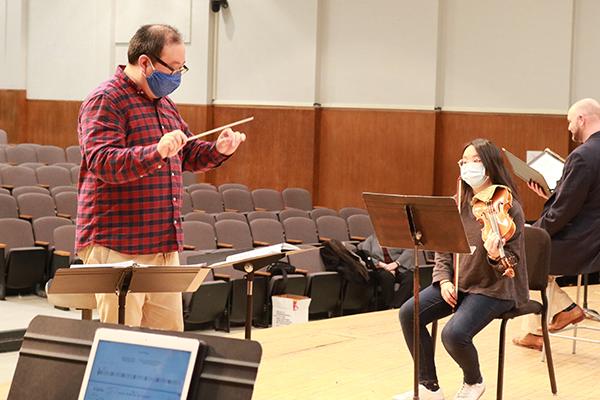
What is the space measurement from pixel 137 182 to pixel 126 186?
4 cm

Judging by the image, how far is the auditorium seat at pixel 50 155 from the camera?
13233 mm

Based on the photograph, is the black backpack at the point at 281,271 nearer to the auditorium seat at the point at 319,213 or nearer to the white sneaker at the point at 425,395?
the auditorium seat at the point at 319,213

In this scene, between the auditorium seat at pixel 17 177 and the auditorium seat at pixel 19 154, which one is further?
the auditorium seat at pixel 19 154

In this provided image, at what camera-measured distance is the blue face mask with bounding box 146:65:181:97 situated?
3438mm

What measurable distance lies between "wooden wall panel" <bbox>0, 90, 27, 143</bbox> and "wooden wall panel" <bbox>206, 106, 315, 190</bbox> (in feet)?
13.8

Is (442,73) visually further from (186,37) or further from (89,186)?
(89,186)

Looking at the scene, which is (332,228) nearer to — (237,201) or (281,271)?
(237,201)

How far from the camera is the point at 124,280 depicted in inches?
124

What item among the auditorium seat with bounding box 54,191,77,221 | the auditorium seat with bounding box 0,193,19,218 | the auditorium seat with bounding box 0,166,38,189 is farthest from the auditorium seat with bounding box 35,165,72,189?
the auditorium seat with bounding box 0,193,19,218

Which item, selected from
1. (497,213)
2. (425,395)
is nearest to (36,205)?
(425,395)

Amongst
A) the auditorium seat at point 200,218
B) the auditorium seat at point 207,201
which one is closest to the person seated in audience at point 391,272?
the auditorium seat at point 200,218

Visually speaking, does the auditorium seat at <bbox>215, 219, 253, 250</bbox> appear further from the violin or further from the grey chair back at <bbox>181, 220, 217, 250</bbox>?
the violin

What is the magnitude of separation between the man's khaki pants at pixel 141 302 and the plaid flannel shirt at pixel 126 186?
0.04 meters

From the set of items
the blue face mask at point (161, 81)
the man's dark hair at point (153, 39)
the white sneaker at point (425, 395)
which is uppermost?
the man's dark hair at point (153, 39)
